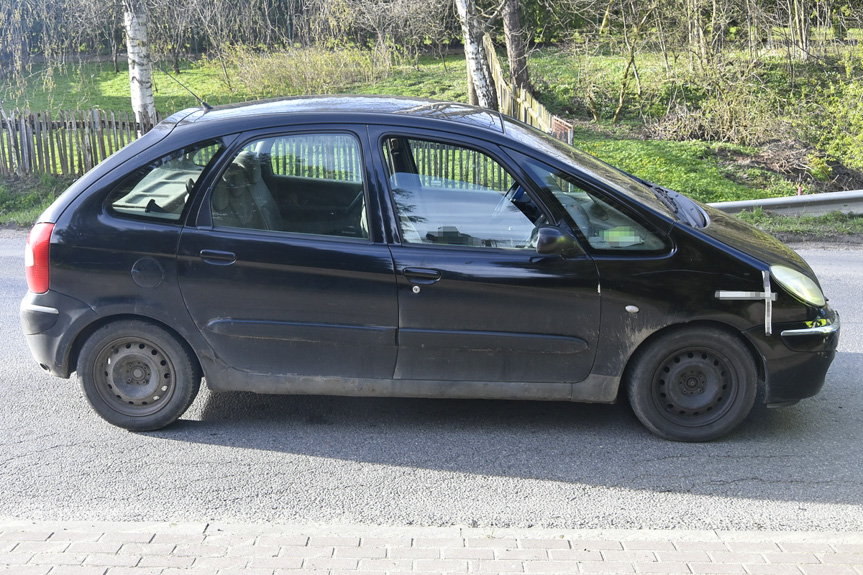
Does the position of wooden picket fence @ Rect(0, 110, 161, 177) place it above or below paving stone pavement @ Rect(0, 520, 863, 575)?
above

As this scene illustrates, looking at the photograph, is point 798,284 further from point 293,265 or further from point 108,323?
point 108,323

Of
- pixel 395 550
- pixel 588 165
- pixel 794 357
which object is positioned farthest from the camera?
pixel 588 165

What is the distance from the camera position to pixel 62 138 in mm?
14312

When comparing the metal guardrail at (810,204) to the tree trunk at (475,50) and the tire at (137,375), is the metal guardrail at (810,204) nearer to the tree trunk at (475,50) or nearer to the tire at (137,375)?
the tree trunk at (475,50)

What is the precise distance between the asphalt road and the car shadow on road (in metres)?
0.01

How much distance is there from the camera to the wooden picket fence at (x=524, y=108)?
529 inches

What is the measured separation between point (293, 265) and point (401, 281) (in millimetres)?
585

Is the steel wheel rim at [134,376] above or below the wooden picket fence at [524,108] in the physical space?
below

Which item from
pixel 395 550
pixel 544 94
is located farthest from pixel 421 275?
pixel 544 94

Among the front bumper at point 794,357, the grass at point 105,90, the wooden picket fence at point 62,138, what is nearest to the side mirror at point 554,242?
the front bumper at point 794,357

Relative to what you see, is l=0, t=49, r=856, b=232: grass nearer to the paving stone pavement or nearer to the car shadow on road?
the car shadow on road

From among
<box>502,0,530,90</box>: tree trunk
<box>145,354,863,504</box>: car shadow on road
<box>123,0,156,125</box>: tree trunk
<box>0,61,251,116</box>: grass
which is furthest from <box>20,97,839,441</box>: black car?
<box>0,61,251,116</box>: grass

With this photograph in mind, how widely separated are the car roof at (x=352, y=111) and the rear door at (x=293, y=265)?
17 cm

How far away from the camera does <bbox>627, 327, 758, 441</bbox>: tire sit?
15.0 ft
